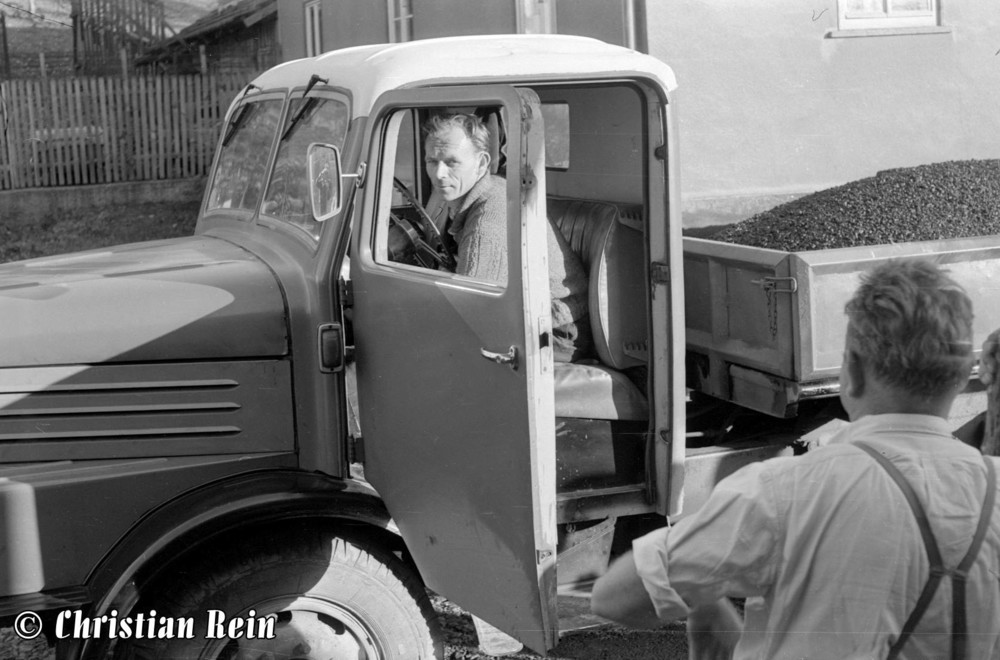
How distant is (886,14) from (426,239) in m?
7.29

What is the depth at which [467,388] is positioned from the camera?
2.87 m

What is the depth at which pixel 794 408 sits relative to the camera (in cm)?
363

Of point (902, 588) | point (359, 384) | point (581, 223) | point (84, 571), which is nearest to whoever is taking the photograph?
point (902, 588)

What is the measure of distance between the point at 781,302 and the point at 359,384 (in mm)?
1424

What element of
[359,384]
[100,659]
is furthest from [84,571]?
[359,384]

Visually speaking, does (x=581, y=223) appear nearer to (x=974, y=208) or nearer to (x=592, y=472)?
(x=592, y=472)

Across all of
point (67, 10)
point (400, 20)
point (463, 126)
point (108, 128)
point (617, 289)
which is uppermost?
point (67, 10)

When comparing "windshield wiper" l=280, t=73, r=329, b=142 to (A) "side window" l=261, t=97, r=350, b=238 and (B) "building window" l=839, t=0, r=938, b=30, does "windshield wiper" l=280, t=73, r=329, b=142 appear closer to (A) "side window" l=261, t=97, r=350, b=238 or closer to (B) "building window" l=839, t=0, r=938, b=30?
(A) "side window" l=261, t=97, r=350, b=238

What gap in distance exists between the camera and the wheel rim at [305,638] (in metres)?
3.00

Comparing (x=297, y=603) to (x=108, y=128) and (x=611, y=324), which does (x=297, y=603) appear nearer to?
(x=611, y=324)

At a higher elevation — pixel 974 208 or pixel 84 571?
pixel 974 208

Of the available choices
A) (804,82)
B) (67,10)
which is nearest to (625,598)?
(804,82)

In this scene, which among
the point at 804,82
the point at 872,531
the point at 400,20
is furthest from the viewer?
the point at 400,20

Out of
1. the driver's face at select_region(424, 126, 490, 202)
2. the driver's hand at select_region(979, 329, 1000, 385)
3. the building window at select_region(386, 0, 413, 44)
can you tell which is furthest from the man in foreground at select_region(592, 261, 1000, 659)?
the building window at select_region(386, 0, 413, 44)
